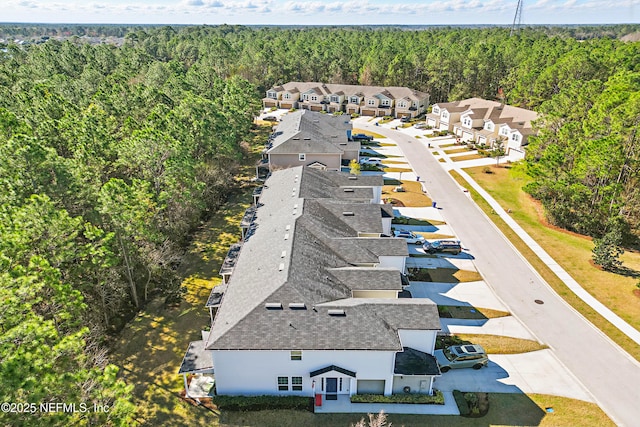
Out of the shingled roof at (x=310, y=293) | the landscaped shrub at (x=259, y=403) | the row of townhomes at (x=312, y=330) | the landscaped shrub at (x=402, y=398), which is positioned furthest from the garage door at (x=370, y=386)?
the landscaped shrub at (x=259, y=403)

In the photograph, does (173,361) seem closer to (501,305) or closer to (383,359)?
(383,359)

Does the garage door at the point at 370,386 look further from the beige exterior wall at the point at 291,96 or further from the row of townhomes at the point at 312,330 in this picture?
the beige exterior wall at the point at 291,96

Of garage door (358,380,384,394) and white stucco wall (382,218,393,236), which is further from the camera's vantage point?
white stucco wall (382,218,393,236)

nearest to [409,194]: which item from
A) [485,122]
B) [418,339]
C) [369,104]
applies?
[485,122]

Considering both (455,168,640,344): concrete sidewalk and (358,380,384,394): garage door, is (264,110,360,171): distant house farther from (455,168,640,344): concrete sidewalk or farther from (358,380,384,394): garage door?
(358,380,384,394): garage door

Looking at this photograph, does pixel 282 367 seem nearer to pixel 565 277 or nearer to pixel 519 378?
pixel 519 378

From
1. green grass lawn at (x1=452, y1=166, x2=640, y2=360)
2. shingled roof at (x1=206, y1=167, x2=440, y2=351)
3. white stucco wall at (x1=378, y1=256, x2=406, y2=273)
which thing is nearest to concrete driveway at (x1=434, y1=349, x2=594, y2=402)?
shingled roof at (x1=206, y1=167, x2=440, y2=351)
